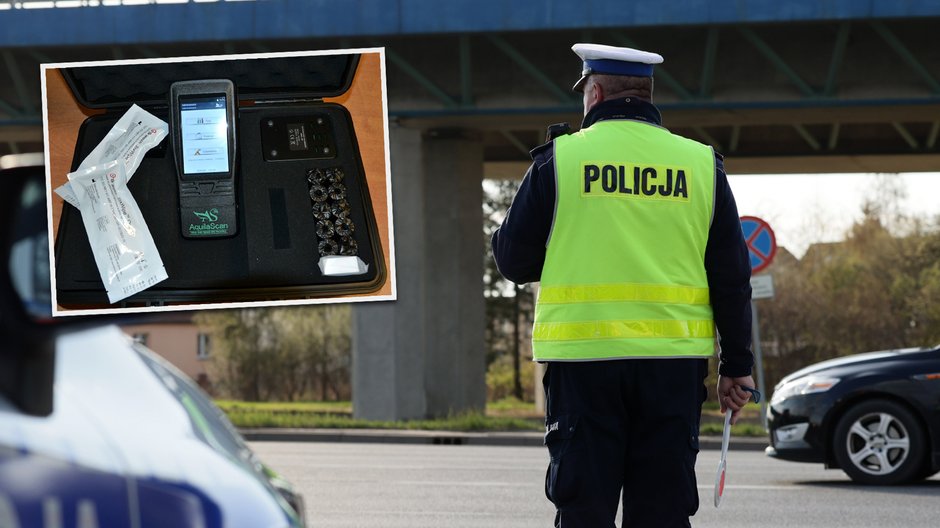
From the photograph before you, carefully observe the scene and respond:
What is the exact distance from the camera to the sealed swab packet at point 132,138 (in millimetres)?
2369

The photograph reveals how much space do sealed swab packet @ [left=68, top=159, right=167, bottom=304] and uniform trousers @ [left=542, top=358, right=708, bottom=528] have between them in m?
1.92

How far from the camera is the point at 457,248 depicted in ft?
87.3

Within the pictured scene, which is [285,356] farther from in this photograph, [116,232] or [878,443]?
[116,232]

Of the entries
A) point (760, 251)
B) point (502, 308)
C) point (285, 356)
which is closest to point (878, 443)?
point (760, 251)

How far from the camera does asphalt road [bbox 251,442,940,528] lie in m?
9.16

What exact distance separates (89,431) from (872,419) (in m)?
10.0

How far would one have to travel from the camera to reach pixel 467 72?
914 inches

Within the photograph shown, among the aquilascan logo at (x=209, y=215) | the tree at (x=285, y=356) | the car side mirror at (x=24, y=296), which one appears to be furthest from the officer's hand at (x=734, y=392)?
the tree at (x=285, y=356)

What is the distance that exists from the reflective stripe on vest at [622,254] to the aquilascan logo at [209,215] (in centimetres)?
184

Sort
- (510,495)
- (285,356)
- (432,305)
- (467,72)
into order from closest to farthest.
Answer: (510,495), (467,72), (432,305), (285,356)

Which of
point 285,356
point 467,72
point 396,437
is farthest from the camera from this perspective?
point 285,356

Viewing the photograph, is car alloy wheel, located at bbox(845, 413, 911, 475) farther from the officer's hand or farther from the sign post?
the officer's hand

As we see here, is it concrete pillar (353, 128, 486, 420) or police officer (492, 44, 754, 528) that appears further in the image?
concrete pillar (353, 128, 486, 420)

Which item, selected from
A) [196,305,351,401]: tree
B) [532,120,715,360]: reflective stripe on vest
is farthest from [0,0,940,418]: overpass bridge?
[196,305,351,401]: tree
